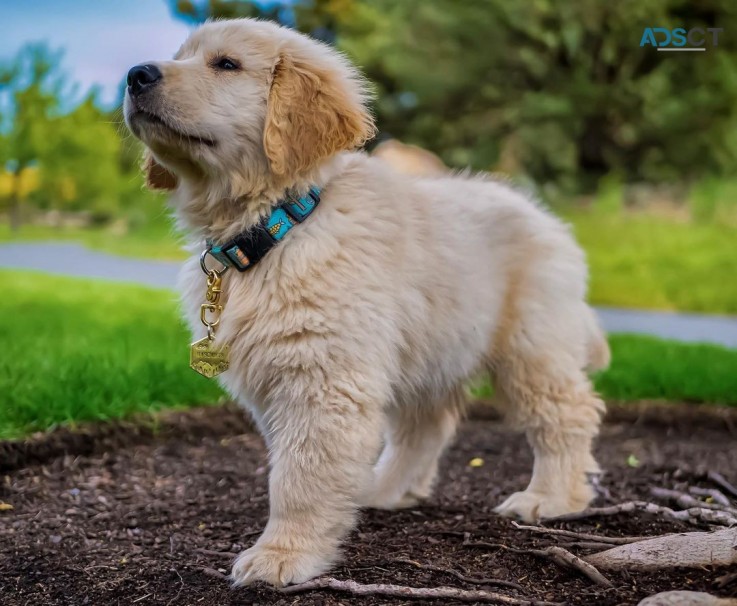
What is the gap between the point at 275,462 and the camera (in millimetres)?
2693

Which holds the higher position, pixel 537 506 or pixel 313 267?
pixel 313 267

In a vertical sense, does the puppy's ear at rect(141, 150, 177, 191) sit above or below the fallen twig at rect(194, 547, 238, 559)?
above

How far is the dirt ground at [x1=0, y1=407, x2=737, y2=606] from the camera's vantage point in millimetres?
2557

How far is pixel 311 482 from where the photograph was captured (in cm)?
261

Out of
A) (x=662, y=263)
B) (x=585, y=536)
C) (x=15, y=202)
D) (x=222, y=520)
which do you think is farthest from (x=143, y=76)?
(x=662, y=263)

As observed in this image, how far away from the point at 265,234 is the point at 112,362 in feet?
8.44

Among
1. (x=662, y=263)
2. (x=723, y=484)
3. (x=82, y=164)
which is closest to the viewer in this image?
(x=723, y=484)

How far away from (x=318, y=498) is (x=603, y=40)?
1149 centimetres

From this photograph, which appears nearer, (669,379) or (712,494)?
(712,494)

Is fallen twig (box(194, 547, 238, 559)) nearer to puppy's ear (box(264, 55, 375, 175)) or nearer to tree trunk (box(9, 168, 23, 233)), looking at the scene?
puppy's ear (box(264, 55, 375, 175))

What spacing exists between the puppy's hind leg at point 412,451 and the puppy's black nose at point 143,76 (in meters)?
1.64

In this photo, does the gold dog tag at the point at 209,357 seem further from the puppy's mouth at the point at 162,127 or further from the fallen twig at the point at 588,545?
the fallen twig at the point at 588,545

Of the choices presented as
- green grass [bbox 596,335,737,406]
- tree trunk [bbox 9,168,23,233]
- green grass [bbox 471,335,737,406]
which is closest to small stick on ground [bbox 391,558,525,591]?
green grass [bbox 471,335,737,406]

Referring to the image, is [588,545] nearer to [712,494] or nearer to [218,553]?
[712,494]
